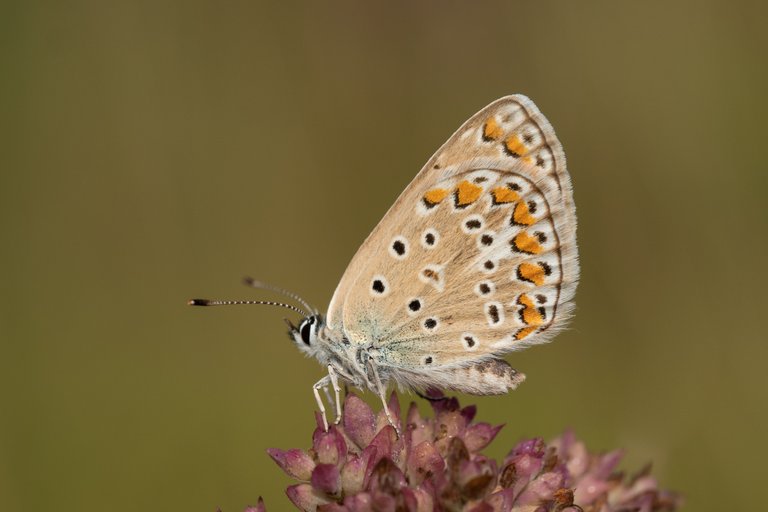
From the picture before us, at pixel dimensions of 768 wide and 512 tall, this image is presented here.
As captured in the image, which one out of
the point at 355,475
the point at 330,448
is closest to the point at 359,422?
the point at 330,448

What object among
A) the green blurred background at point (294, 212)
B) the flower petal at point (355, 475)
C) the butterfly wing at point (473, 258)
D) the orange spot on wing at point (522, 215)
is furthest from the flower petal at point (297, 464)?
the green blurred background at point (294, 212)

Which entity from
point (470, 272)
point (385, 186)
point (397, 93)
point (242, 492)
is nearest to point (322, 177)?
point (385, 186)

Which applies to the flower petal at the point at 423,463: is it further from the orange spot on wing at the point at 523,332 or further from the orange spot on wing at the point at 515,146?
the orange spot on wing at the point at 515,146

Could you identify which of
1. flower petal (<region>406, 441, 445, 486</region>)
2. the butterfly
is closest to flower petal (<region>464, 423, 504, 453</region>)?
flower petal (<region>406, 441, 445, 486</region>)

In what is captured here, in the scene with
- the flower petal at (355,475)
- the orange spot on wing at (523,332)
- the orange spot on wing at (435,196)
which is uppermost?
the orange spot on wing at (435,196)

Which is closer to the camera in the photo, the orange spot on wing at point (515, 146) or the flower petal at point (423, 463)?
the flower petal at point (423, 463)

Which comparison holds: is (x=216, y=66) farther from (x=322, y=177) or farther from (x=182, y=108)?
(x=322, y=177)

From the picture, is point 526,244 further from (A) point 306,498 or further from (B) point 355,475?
(A) point 306,498

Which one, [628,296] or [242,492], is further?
[628,296]

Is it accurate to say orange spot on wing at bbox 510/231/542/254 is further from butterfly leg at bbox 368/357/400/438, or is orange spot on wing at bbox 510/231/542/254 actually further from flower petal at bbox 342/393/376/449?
flower petal at bbox 342/393/376/449
